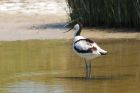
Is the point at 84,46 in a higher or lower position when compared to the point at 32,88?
higher

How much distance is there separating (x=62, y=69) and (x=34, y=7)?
11970mm

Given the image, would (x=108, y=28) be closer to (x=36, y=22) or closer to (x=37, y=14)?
(x=36, y=22)

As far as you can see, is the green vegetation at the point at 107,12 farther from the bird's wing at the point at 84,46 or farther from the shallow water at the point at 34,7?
the bird's wing at the point at 84,46

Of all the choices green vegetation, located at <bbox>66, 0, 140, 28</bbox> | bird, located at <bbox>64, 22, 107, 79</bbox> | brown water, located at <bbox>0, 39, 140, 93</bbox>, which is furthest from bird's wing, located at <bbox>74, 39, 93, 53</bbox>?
green vegetation, located at <bbox>66, 0, 140, 28</bbox>

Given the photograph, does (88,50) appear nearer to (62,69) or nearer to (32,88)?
(62,69)

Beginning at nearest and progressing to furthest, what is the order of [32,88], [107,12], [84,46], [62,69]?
[32,88]
[84,46]
[62,69]
[107,12]

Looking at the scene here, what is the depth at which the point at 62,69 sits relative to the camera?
11.6 m

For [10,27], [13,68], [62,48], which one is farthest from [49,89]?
[10,27]

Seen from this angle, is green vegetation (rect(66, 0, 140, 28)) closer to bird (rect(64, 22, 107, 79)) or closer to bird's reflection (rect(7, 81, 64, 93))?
bird (rect(64, 22, 107, 79))

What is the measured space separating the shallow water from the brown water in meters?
6.81

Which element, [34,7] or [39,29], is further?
[34,7]

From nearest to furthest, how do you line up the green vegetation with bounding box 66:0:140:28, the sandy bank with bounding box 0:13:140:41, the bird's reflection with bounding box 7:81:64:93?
1. the bird's reflection with bounding box 7:81:64:93
2. the sandy bank with bounding box 0:13:140:41
3. the green vegetation with bounding box 66:0:140:28

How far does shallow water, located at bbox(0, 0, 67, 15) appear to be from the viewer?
22031mm

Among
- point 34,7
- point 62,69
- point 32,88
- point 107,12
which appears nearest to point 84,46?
point 62,69
